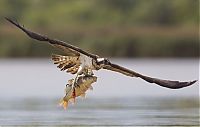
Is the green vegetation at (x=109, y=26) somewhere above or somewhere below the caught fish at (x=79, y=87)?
above

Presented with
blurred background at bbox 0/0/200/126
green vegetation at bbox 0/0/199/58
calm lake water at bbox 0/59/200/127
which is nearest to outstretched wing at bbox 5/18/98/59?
calm lake water at bbox 0/59/200/127

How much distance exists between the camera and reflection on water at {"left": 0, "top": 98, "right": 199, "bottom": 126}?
14.9m

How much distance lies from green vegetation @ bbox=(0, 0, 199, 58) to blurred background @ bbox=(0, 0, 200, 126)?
0.03 metres

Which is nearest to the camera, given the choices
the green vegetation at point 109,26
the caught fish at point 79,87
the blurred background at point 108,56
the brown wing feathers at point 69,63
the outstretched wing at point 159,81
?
the outstretched wing at point 159,81

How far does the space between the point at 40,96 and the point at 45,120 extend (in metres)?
5.98

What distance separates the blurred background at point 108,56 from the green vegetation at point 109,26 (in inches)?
1.4

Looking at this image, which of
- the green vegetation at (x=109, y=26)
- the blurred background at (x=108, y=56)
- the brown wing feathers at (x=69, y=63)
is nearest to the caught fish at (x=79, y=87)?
the brown wing feathers at (x=69, y=63)

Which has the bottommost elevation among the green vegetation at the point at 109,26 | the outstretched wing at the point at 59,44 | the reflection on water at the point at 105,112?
the reflection on water at the point at 105,112

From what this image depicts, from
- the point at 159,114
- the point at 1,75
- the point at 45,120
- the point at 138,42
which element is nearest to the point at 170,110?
the point at 159,114

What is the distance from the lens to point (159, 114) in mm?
16219

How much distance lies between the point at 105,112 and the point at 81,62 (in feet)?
12.5

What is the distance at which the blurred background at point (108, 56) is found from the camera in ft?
54.4

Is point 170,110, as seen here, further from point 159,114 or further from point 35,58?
point 35,58

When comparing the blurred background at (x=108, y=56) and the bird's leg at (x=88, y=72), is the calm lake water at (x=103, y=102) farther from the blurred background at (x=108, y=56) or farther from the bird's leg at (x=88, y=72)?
the bird's leg at (x=88, y=72)
